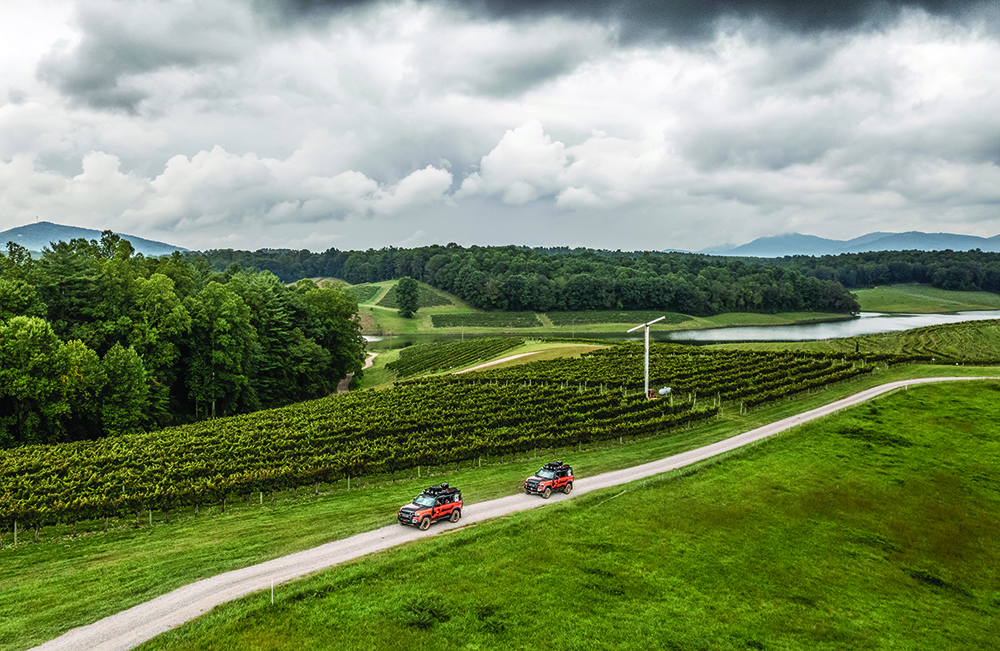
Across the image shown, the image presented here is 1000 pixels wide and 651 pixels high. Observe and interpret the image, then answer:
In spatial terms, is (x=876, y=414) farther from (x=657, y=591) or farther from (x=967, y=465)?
(x=657, y=591)

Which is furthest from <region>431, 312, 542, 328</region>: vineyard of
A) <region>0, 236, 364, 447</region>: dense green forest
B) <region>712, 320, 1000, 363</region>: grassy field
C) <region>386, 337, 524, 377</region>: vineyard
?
<region>0, 236, 364, 447</region>: dense green forest

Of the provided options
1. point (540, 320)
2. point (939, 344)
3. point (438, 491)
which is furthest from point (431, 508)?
point (540, 320)

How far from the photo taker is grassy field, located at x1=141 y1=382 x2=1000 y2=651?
16672mm

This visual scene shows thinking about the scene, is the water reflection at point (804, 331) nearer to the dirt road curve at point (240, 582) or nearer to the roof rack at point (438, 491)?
the dirt road curve at point (240, 582)

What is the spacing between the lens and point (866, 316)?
198750 millimetres

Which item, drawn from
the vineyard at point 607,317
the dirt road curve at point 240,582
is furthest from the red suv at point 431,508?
the vineyard at point 607,317

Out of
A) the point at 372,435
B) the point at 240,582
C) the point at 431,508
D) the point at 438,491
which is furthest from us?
the point at 372,435

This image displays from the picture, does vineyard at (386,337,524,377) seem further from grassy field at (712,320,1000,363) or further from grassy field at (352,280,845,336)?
grassy field at (352,280,845,336)

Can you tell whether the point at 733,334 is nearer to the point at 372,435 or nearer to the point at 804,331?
the point at 804,331

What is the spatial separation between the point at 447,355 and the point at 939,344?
7828 cm

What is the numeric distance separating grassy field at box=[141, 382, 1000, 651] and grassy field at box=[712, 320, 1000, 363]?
53.7 metres

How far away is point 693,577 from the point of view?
2097 cm

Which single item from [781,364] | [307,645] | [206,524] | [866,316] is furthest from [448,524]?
[866,316]

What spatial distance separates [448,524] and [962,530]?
25540mm
